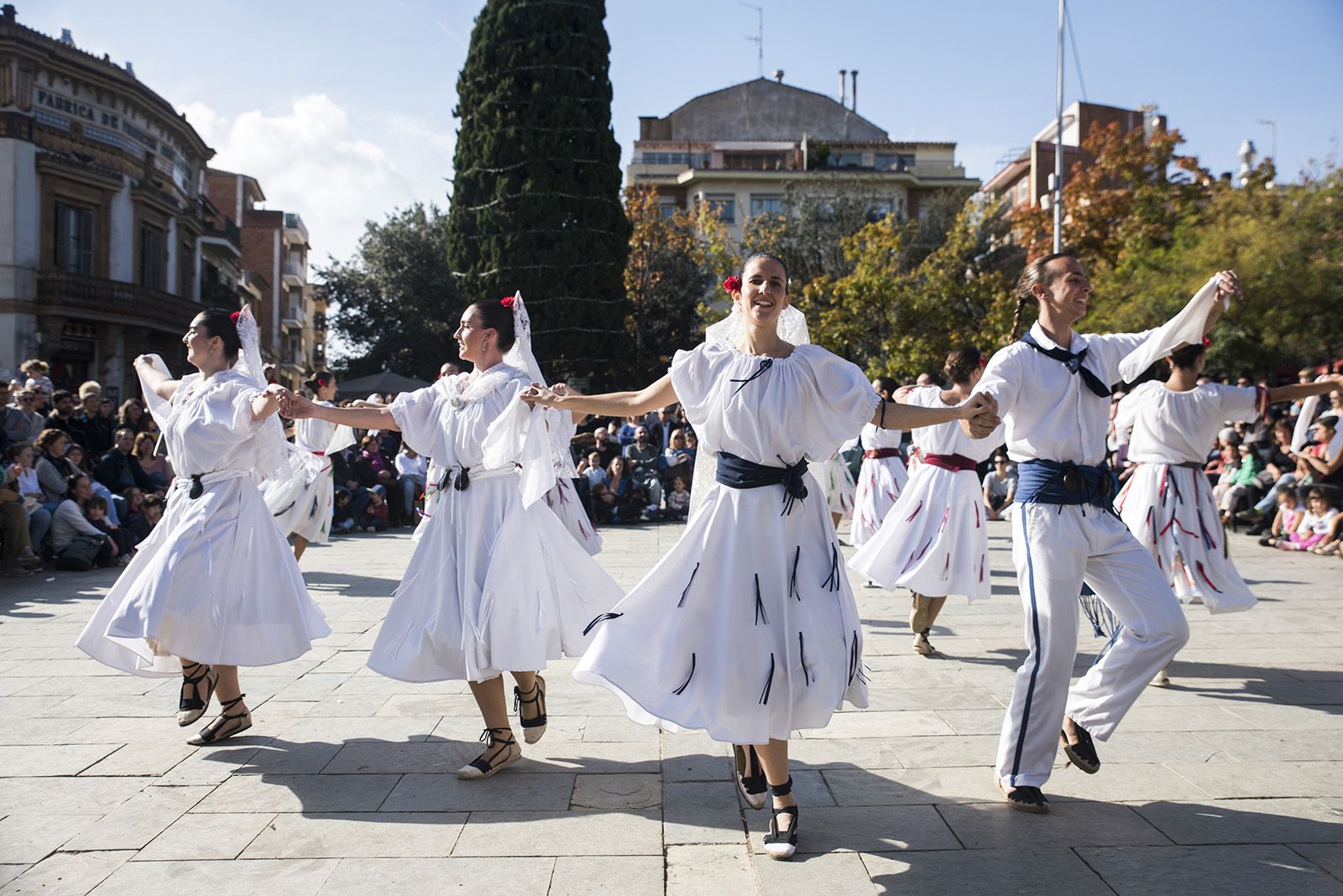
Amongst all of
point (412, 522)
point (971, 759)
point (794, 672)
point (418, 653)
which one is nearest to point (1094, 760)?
A: point (971, 759)

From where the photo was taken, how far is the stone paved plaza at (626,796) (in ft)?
12.0

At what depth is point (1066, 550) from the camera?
443 centimetres

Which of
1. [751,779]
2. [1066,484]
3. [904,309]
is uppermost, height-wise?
[904,309]

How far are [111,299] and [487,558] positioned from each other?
3072 centimetres

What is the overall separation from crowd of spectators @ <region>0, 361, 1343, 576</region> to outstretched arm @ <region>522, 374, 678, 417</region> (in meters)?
3.19

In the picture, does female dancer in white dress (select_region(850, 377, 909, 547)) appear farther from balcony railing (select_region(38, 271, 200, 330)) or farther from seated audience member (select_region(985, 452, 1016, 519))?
balcony railing (select_region(38, 271, 200, 330))

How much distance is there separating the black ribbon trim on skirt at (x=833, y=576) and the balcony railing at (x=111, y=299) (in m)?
30.9

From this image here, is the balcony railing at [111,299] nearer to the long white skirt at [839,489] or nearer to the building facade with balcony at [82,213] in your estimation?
the building facade with balcony at [82,213]

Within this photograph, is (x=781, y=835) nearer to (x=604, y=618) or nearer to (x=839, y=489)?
(x=604, y=618)

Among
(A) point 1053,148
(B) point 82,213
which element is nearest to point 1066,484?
(B) point 82,213

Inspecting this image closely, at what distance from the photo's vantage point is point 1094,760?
4.55 metres

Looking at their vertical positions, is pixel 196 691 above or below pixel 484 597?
below

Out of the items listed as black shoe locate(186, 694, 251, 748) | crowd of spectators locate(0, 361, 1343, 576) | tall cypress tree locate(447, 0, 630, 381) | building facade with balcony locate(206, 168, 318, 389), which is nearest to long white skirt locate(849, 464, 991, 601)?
crowd of spectators locate(0, 361, 1343, 576)

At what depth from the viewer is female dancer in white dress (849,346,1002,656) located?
285 inches
